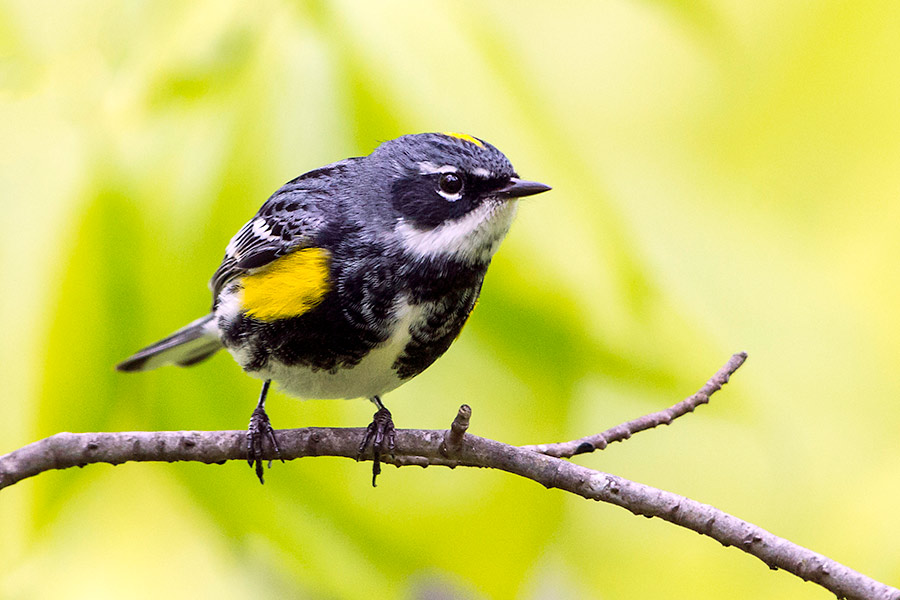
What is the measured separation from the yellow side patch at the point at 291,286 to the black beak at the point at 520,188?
350 mm

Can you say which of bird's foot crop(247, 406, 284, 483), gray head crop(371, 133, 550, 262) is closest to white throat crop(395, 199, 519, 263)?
gray head crop(371, 133, 550, 262)

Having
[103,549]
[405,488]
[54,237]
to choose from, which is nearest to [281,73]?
[54,237]

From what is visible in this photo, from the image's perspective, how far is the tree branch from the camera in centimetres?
120

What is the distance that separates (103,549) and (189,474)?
0.67 ft

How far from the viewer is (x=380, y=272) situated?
1553 millimetres

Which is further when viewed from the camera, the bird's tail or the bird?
the bird's tail

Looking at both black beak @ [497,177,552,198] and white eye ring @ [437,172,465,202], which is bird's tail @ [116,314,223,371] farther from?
black beak @ [497,177,552,198]

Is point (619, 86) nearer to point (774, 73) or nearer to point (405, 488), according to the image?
point (774, 73)

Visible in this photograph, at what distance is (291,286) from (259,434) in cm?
30

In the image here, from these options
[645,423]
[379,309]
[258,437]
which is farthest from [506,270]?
[258,437]

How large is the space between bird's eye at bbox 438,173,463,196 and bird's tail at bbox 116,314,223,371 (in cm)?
62

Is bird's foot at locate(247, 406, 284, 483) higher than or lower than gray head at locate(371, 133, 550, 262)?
lower

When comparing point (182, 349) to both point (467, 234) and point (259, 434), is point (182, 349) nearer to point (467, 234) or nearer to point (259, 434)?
point (259, 434)

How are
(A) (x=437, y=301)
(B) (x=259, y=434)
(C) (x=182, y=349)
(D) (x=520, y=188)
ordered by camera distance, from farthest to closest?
(C) (x=182, y=349), (B) (x=259, y=434), (A) (x=437, y=301), (D) (x=520, y=188)
